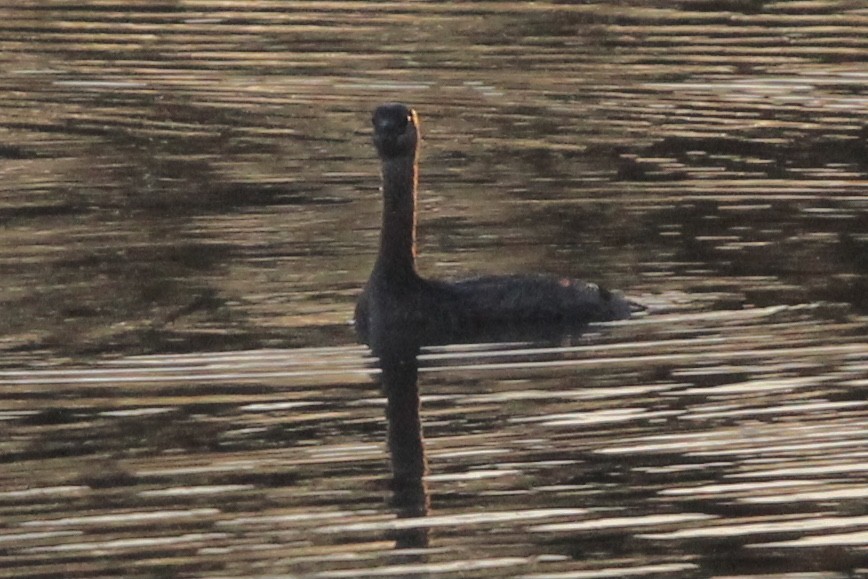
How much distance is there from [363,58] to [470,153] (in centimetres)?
493

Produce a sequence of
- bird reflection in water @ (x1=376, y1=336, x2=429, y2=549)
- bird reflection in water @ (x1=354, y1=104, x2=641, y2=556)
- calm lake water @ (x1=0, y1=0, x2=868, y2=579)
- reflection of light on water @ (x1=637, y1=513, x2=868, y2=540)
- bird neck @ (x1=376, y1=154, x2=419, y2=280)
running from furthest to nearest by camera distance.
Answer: bird neck @ (x1=376, y1=154, x2=419, y2=280)
bird reflection in water @ (x1=354, y1=104, x2=641, y2=556)
bird reflection in water @ (x1=376, y1=336, x2=429, y2=549)
calm lake water @ (x1=0, y1=0, x2=868, y2=579)
reflection of light on water @ (x1=637, y1=513, x2=868, y2=540)

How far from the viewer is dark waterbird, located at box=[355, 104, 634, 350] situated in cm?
1639

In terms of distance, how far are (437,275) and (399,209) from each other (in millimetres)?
990

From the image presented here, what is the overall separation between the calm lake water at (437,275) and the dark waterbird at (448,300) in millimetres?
288

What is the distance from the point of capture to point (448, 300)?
650 inches

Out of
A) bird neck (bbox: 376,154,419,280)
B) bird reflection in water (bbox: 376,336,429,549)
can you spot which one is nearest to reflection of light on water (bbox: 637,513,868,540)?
bird reflection in water (bbox: 376,336,429,549)

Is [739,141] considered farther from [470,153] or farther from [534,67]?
[534,67]

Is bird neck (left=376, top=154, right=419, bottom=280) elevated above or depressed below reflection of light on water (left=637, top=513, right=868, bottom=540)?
above

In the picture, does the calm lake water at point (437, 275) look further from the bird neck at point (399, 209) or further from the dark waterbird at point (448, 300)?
the bird neck at point (399, 209)

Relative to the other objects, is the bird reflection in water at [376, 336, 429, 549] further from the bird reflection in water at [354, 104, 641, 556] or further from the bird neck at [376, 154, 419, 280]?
the bird neck at [376, 154, 419, 280]

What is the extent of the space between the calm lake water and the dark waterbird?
288 millimetres

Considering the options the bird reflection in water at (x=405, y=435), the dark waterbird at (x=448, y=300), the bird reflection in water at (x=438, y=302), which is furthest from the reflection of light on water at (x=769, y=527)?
the dark waterbird at (x=448, y=300)

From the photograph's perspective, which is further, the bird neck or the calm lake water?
the bird neck

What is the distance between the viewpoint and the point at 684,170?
2152 centimetres
